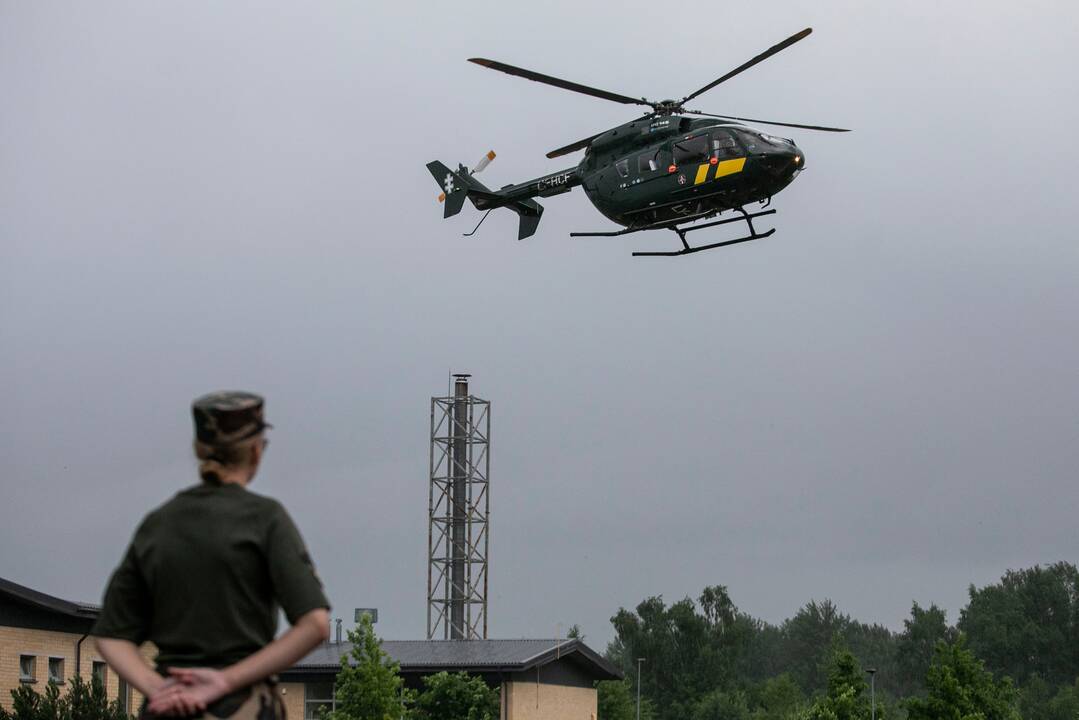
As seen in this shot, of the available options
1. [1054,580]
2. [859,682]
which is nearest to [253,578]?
[859,682]

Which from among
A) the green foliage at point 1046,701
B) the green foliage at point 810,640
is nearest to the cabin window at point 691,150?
the green foliage at point 1046,701

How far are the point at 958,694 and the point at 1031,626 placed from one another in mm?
90217

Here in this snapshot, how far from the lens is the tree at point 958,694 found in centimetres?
4394

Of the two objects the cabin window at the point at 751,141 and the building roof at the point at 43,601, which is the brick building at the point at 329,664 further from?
the cabin window at the point at 751,141

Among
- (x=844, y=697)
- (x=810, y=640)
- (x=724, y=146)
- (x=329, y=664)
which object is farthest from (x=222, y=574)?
(x=810, y=640)

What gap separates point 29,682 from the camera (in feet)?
128

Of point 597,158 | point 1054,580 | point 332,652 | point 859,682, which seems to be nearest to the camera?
point 597,158

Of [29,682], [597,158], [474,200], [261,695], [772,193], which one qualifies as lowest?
[261,695]

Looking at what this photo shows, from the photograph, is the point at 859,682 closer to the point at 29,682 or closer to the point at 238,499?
the point at 29,682

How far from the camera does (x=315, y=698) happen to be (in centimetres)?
5131

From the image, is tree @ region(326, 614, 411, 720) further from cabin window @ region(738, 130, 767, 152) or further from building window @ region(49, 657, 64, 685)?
cabin window @ region(738, 130, 767, 152)

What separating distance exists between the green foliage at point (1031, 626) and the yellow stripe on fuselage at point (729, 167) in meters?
106

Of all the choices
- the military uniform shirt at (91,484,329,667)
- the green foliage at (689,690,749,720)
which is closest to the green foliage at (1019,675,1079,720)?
the green foliage at (689,690,749,720)

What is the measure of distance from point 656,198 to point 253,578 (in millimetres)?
25546
